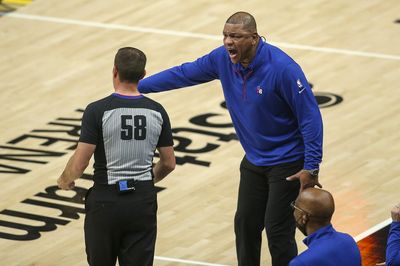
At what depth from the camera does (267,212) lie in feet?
29.4

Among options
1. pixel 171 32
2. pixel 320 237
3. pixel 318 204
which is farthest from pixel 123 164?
pixel 171 32

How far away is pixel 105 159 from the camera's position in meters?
8.12

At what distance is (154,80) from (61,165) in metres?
3.75

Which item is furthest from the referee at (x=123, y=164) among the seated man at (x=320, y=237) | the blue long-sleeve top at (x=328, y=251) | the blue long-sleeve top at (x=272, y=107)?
Answer: the blue long-sleeve top at (x=328, y=251)

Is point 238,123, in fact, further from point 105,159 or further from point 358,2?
point 358,2

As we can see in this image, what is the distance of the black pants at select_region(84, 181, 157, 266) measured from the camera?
26.7ft

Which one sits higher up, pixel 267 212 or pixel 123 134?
pixel 123 134

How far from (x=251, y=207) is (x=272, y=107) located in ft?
2.42

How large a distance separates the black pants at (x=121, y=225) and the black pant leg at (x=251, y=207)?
1.00 meters

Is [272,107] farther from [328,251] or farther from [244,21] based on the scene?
[328,251]

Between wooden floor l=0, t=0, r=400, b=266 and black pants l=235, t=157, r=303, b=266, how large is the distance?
1233 millimetres

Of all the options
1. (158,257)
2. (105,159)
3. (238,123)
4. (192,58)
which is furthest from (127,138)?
(192,58)

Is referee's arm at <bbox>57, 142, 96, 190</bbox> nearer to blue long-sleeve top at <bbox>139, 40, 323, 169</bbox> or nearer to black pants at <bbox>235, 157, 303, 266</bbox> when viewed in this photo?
blue long-sleeve top at <bbox>139, 40, 323, 169</bbox>

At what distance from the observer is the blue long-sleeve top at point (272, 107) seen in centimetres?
859
